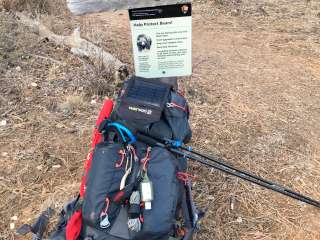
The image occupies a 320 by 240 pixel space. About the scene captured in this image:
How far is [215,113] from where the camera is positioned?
14.8ft

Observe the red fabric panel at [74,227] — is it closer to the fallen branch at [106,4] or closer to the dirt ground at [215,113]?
the dirt ground at [215,113]

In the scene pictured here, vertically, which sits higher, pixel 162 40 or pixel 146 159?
pixel 162 40

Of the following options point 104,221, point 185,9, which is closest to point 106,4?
point 185,9

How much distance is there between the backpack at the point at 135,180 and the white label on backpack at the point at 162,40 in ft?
0.54

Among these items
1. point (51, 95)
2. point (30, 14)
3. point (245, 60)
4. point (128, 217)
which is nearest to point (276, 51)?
point (245, 60)

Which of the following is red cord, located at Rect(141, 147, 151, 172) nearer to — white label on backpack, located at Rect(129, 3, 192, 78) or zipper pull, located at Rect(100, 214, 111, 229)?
zipper pull, located at Rect(100, 214, 111, 229)

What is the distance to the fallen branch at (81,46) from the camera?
16.3 ft

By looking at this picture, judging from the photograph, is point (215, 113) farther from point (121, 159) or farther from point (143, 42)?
point (121, 159)

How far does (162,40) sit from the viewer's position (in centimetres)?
294

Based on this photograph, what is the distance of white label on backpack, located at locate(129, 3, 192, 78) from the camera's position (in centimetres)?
283

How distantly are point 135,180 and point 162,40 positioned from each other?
99 centimetres

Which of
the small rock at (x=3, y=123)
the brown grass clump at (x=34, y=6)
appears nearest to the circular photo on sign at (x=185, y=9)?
the small rock at (x=3, y=123)

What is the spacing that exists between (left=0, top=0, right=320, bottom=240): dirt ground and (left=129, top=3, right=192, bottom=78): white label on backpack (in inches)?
43.1

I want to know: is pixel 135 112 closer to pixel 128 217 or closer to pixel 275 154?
pixel 128 217
